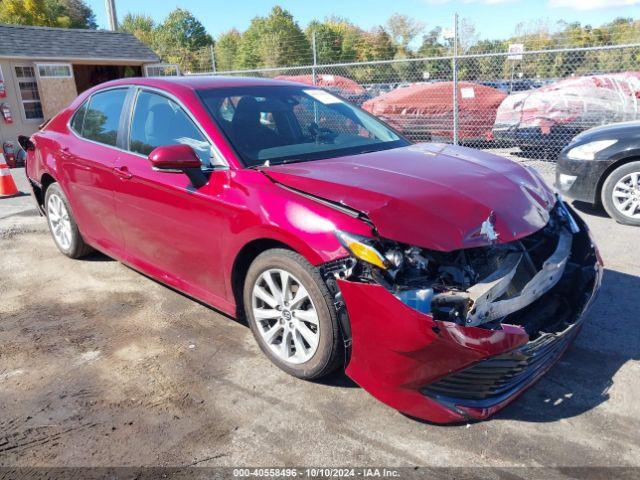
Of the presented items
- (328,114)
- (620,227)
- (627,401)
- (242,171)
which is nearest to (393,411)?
(627,401)

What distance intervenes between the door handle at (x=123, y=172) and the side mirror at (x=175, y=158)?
→ 74 centimetres

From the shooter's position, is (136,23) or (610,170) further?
(136,23)

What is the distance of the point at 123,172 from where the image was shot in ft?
13.0

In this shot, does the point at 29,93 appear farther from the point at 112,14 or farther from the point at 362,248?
the point at 362,248

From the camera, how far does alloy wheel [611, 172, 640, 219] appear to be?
5.71 m

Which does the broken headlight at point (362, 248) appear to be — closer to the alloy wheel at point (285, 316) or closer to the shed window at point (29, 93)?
the alloy wheel at point (285, 316)

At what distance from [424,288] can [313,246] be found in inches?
23.6

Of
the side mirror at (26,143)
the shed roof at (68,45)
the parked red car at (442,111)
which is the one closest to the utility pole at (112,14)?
the shed roof at (68,45)

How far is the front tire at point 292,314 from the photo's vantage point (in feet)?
9.04

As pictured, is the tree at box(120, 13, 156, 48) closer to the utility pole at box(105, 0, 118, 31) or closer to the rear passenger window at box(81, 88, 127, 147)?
the utility pole at box(105, 0, 118, 31)

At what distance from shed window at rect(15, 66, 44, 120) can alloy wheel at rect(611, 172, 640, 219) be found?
1373cm

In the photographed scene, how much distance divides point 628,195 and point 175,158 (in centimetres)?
495

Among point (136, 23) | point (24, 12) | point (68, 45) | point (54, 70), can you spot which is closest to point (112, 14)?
point (68, 45)

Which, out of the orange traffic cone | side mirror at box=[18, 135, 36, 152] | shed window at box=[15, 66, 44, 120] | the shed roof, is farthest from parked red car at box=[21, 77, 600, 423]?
the shed roof
